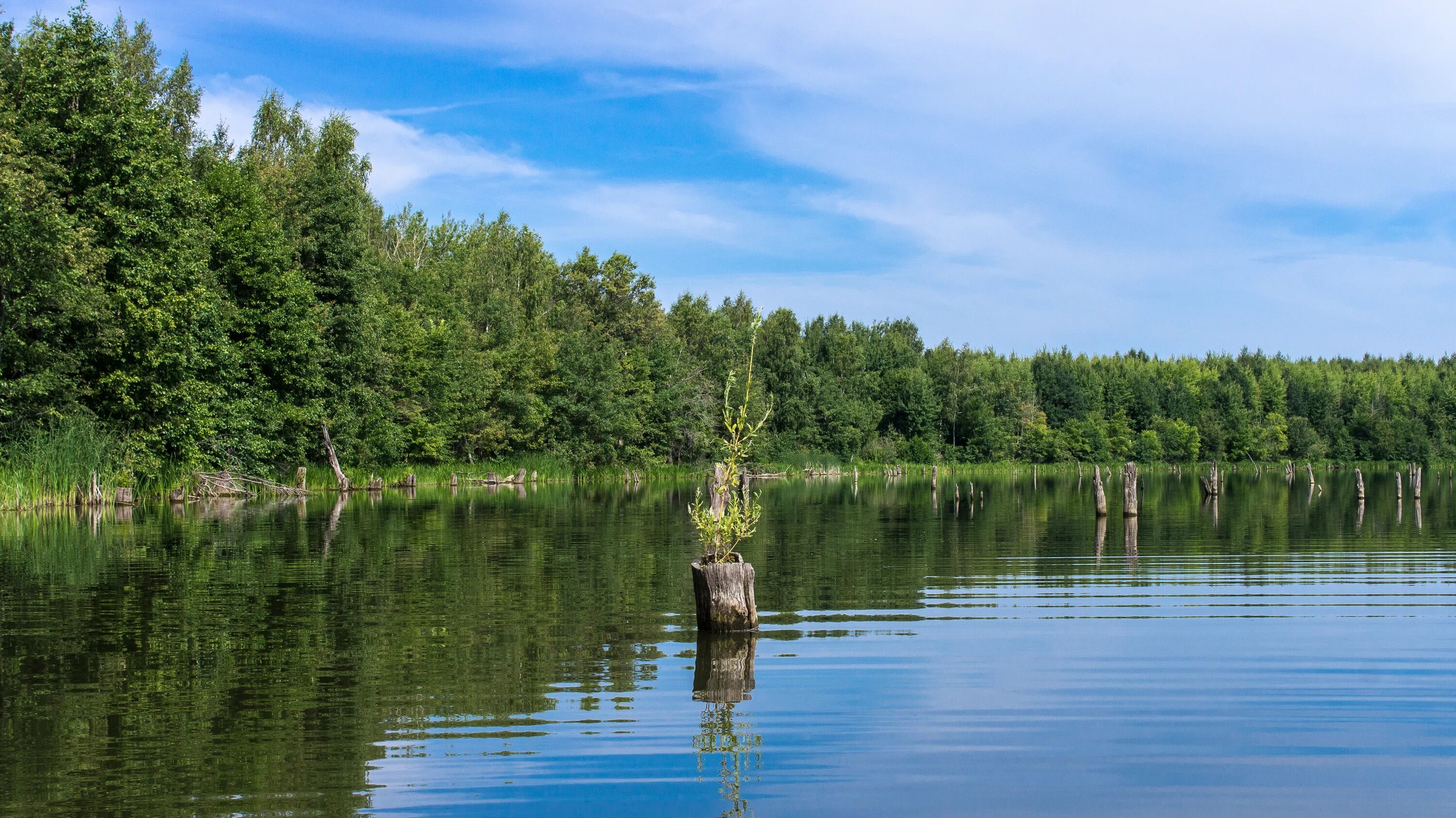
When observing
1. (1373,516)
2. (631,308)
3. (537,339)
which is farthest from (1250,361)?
(1373,516)

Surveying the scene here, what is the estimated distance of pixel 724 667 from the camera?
12078 mm

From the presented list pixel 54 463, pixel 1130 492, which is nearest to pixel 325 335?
pixel 54 463

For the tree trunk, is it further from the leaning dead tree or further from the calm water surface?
the calm water surface

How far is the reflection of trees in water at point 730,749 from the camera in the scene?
7660 mm

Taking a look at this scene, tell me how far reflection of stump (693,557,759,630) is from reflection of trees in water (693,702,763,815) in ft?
11.9

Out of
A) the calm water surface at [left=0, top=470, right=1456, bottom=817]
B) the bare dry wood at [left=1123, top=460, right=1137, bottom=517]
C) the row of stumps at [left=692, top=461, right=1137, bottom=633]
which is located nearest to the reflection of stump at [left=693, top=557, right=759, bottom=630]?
the row of stumps at [left=692, top=461, right=1137, bottom=633]

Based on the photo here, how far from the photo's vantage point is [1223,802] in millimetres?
7586

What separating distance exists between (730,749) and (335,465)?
54189mm

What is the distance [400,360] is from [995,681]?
58.8 metres

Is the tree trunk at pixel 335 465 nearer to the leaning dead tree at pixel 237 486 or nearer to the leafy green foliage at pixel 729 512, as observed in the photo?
the leaning dead tree at pixel 237 486

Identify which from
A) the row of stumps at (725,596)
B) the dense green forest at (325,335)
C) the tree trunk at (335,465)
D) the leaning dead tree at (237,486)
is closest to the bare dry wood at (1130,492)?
the row of stumps at (725,596)

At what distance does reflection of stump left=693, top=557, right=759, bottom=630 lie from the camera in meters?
14.0

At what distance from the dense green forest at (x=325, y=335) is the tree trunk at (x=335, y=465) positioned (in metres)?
0.73

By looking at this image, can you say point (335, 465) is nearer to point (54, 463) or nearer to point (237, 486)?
point (237, 486)
